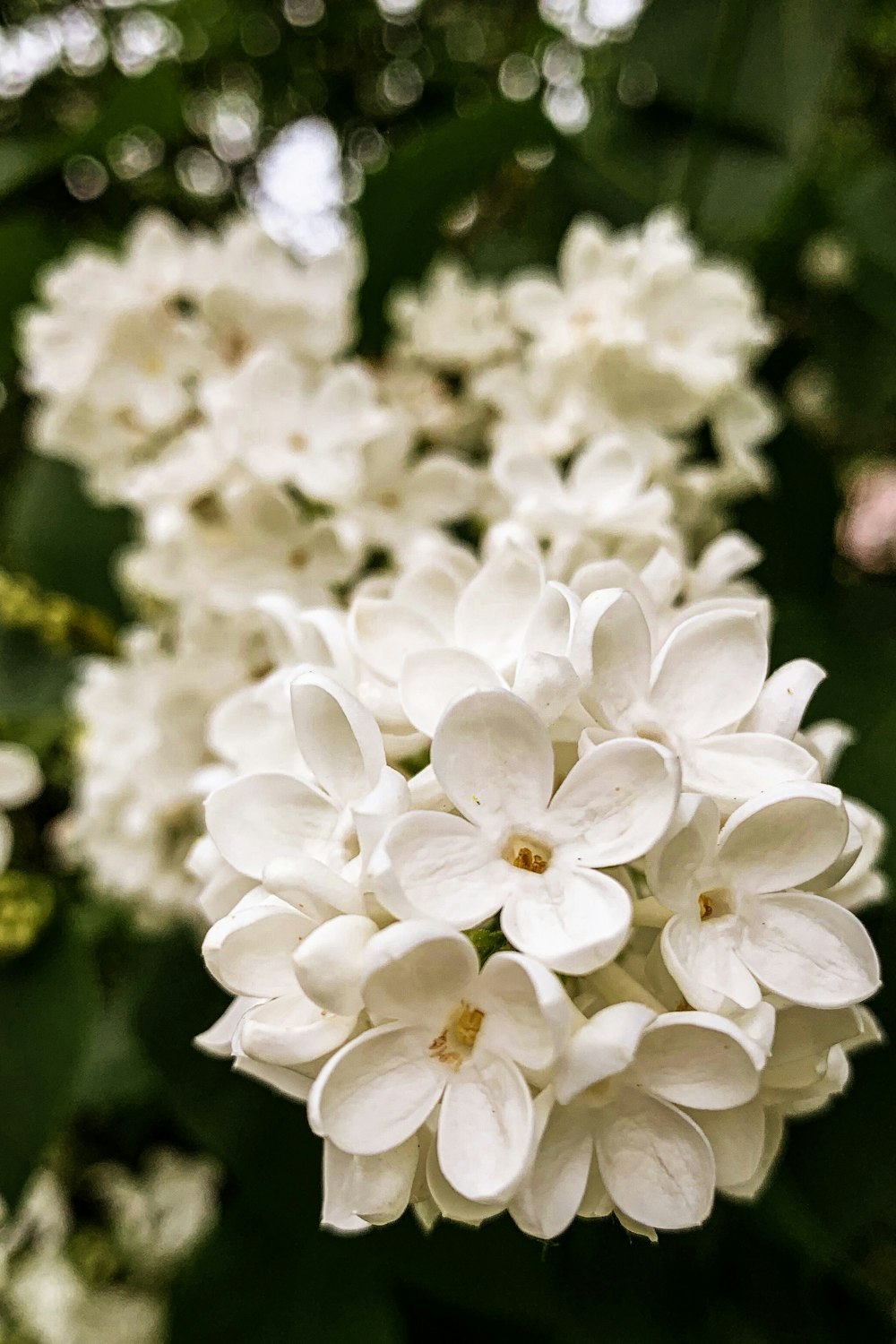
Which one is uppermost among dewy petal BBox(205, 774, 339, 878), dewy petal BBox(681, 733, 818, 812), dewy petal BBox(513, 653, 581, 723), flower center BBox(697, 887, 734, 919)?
dewy petal BBox(513, 653, 581, 723)

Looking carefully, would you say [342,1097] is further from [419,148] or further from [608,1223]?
[419,148]

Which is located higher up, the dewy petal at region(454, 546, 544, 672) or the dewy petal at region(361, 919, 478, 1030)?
the dewy petal at region(454, 546, 544, 672)

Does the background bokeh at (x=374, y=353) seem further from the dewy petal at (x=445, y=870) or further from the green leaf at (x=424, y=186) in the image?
the dewy petal at (x=445, y=870)

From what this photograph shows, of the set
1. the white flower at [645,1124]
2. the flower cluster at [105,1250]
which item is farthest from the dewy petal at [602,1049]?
the flower cluster at [105,1250]

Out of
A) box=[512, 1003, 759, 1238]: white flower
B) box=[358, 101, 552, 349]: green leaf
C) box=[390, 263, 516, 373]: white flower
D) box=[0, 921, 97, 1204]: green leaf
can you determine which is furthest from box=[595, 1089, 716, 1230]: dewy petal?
box=[358, 101, 552, 349]: green leaf

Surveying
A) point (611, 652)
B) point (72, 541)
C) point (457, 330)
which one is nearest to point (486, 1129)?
point (611, 652)

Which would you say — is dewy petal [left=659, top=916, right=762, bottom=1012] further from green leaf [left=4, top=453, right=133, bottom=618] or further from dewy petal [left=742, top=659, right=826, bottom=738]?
green leaf [left=4, top=453, right=133, bottom=618]

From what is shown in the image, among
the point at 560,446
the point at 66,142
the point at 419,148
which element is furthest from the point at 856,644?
the point at 66,142
